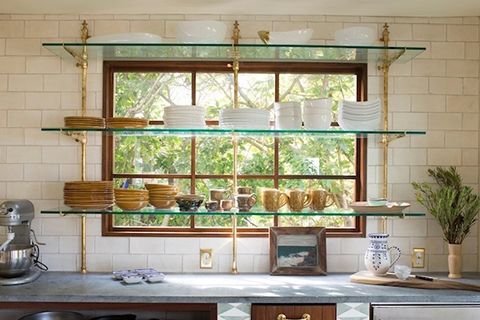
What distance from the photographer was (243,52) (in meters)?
2.96

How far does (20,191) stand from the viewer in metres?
3.11

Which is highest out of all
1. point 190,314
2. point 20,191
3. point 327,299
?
point 20,191

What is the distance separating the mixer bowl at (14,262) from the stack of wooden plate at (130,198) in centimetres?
58

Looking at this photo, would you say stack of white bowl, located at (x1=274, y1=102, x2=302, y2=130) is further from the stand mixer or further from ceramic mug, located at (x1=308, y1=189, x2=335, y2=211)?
the stand mixer

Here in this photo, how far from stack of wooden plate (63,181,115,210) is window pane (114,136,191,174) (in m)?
0.39

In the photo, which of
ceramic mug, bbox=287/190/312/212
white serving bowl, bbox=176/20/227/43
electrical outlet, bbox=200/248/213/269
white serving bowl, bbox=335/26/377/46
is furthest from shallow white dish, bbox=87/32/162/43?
electrical outlet, bbox=200/248/213/269

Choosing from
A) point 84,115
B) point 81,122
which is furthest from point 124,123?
point 84,115

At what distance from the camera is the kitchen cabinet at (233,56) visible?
9.30ft

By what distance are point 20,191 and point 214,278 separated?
1351 mm

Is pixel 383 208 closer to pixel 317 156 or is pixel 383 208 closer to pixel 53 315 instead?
pixel 317 156

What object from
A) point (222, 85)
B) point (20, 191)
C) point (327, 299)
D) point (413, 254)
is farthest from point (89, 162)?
point (413, 254)

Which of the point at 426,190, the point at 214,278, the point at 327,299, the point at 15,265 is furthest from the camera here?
the point at 426,190

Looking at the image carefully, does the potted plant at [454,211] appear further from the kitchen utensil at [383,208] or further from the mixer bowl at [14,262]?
the mixer bowl at [14,262]

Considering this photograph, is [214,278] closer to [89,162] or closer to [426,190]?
[89,162]
